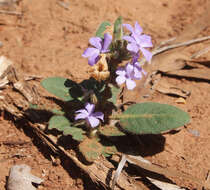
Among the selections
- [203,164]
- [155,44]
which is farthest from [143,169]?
[155,44]

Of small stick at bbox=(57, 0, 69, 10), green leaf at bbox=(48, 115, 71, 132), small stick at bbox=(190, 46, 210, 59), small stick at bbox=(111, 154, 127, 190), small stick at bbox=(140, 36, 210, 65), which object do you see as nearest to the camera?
small stick at bbox=(111, 154, 127, 190)

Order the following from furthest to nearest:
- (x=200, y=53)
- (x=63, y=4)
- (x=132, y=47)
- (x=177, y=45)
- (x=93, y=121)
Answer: (x=63, y=4) < (x=177, y=45) < (x=200, y=53) < (x=93, y=121) < (x=132, y=47)

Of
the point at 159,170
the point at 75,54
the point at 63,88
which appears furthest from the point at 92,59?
the point at 75,54

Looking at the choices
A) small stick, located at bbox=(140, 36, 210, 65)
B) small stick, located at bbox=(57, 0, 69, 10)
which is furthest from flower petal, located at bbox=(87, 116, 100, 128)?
small stick, located at bbox=(57, 0, 69, 10)

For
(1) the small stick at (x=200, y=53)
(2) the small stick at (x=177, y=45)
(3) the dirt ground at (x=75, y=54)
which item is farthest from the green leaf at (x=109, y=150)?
(1) the small stick at (x=200, y=53)

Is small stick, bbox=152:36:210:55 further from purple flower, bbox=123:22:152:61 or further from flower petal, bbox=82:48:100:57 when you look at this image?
flower petal, bbox=82:48:100:57

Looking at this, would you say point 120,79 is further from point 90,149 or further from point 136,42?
point 90,149

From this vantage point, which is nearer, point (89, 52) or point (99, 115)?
point (89, 52)

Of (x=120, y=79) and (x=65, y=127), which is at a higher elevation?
(x=120, y=79)
